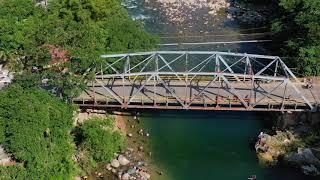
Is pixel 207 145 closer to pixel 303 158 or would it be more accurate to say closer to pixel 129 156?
pixel 129 156

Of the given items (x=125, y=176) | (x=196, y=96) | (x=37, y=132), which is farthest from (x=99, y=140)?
(x=196, y=96)

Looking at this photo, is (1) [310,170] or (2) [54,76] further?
(2) [54,76]

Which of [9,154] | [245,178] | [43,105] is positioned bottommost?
[245,178]

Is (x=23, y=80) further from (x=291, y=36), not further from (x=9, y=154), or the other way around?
(x=291, y=36)

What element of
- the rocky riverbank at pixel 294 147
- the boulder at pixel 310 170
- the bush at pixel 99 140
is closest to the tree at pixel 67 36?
the bush at pixel 99 140

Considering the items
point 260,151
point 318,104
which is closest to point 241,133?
point 260,151

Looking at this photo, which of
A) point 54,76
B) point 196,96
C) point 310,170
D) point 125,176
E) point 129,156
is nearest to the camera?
point 125,176

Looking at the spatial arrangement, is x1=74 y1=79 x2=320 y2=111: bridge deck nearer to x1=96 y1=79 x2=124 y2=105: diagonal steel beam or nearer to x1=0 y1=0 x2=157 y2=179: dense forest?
x1=96 y1=79 x2=124 y2=105: diagonal steel beam
